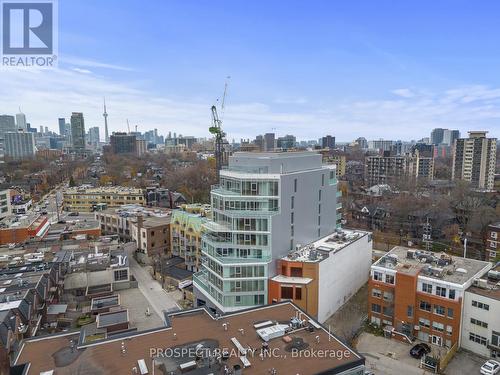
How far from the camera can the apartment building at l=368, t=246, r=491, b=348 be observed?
26.5 m

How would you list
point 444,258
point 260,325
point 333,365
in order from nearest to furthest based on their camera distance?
point 333,365 → point 260,325 → point 444,258

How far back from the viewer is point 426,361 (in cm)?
2464

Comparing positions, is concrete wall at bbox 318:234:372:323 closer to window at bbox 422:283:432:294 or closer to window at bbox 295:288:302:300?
window at bbox 295:288:302:300

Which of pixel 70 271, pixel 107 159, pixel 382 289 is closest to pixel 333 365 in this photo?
pixel 382 289

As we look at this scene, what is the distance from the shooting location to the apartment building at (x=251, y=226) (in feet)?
102

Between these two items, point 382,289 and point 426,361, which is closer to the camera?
point 426,361

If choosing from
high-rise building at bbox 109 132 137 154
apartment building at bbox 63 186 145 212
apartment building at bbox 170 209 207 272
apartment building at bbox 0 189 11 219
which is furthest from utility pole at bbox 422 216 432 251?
high-rise building at bbox 109 132 137 154

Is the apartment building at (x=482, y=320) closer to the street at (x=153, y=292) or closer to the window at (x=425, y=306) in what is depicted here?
the window at (x=425, y=306)

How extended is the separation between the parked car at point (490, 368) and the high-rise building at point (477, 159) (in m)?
81.9

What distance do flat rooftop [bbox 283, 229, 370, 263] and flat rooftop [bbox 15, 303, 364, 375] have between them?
954 cm

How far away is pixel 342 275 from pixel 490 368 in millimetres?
13359

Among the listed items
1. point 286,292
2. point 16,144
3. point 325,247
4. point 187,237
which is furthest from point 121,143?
point 286,292

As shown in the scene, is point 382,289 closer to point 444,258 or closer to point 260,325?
point 444,258

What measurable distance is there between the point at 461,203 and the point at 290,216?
4565cm
